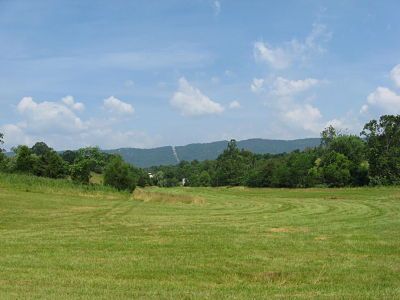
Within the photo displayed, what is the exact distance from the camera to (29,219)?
24234mm

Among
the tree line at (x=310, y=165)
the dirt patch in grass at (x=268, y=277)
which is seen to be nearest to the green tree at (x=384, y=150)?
the tree line at (x=310, y=165)

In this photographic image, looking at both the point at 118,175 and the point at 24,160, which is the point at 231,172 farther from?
the point at 118,175

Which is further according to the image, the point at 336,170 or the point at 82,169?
the point at 336,170

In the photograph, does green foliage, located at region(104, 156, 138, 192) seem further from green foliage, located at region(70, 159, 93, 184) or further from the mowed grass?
the mowed grass

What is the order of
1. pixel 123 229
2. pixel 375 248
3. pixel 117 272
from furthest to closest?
pixel 123 229, pixel 375 248, pixel 117 272

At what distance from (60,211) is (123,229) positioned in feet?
30.7

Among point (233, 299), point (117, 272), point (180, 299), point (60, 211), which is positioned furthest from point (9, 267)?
point (60, 211)

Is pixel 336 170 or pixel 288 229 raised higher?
pixel 336 170

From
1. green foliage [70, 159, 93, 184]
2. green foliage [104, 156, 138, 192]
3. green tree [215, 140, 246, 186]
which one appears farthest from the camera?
green tree [215, 140, 246, 186]

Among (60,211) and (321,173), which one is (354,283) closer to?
(60,211)

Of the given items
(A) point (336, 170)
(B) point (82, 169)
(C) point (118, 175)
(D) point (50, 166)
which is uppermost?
(D) point (50, 166)

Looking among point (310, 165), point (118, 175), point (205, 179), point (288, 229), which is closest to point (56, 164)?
point (118, 175)

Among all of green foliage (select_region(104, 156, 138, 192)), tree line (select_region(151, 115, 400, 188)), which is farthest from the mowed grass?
tree line (select_region(151, 115, 400, 188))

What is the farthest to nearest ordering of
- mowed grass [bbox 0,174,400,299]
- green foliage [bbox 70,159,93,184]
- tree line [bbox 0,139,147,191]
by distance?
green foliage [bbox 70,159,93,184] → tree line [bbox 0,139,147,191] → mowed grass [bbox 0,174,400,299]
